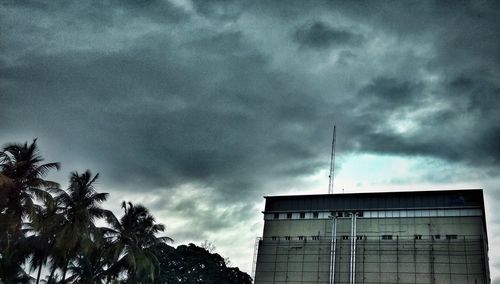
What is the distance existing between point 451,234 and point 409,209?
561cm

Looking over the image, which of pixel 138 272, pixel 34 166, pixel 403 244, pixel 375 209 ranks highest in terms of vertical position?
pixel 375 209

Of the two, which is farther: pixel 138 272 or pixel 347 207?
pixel 347 207

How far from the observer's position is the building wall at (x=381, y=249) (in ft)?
178

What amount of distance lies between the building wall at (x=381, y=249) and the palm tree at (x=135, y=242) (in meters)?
22.2

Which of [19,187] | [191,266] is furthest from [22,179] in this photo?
[191,266]

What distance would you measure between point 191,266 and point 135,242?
1918 centimetres

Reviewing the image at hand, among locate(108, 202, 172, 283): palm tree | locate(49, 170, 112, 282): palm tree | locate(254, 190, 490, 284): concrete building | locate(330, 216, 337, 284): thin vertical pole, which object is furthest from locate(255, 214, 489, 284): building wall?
locate(49, 170, 112, 282): palm tree

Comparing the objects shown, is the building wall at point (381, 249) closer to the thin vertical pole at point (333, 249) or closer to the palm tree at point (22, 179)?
the thin vertical pole at point (333, 249)

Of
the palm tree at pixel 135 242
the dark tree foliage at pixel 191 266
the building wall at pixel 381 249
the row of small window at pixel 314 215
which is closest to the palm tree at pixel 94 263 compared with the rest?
the palm tree at pixel 135 242

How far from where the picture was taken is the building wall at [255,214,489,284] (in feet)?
178

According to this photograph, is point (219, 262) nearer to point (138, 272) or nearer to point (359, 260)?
point (359, 260)

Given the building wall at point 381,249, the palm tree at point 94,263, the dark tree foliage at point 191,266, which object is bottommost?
the palm tree at point 94,263

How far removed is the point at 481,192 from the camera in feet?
187

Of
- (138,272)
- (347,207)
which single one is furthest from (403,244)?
(138,272)
